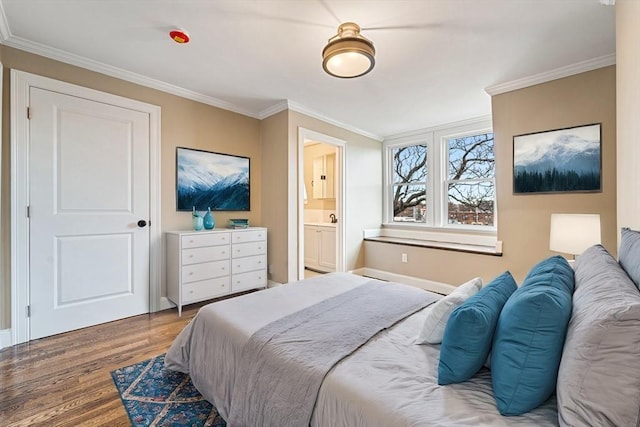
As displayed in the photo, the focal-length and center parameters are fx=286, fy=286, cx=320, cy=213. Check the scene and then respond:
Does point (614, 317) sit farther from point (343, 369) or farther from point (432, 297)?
point (432, 297)

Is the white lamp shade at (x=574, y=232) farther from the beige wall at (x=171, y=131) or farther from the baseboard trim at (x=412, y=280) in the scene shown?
the beige wall at (x=171, y=131)

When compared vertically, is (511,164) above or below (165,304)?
above

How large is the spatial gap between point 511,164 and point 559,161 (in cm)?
39

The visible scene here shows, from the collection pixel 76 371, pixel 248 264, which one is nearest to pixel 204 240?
pixel 248 264

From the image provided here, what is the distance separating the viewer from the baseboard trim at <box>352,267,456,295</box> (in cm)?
381

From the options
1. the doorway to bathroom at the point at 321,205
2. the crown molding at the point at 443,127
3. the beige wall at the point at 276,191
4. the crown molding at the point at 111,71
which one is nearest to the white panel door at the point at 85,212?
the crown molding at the point at 111,71

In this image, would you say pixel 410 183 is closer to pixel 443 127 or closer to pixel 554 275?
pixel 443 127

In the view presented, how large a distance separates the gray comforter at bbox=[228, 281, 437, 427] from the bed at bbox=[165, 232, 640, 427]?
0.01 m

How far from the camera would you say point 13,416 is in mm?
1556

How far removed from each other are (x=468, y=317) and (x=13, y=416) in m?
2.37

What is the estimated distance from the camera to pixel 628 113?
151 cm

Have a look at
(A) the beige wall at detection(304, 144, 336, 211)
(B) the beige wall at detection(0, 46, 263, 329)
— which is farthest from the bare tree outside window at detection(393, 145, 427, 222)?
(B) the beige wall at detection(0, 46, 263, 329)

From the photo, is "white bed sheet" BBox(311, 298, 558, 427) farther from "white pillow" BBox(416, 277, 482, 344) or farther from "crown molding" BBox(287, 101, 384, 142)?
"crown molding" BBox(287, 101, 384, 142)

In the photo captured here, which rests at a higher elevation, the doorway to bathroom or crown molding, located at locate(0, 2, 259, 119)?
crown molding, located at locate(0, 2, 259, 119)
